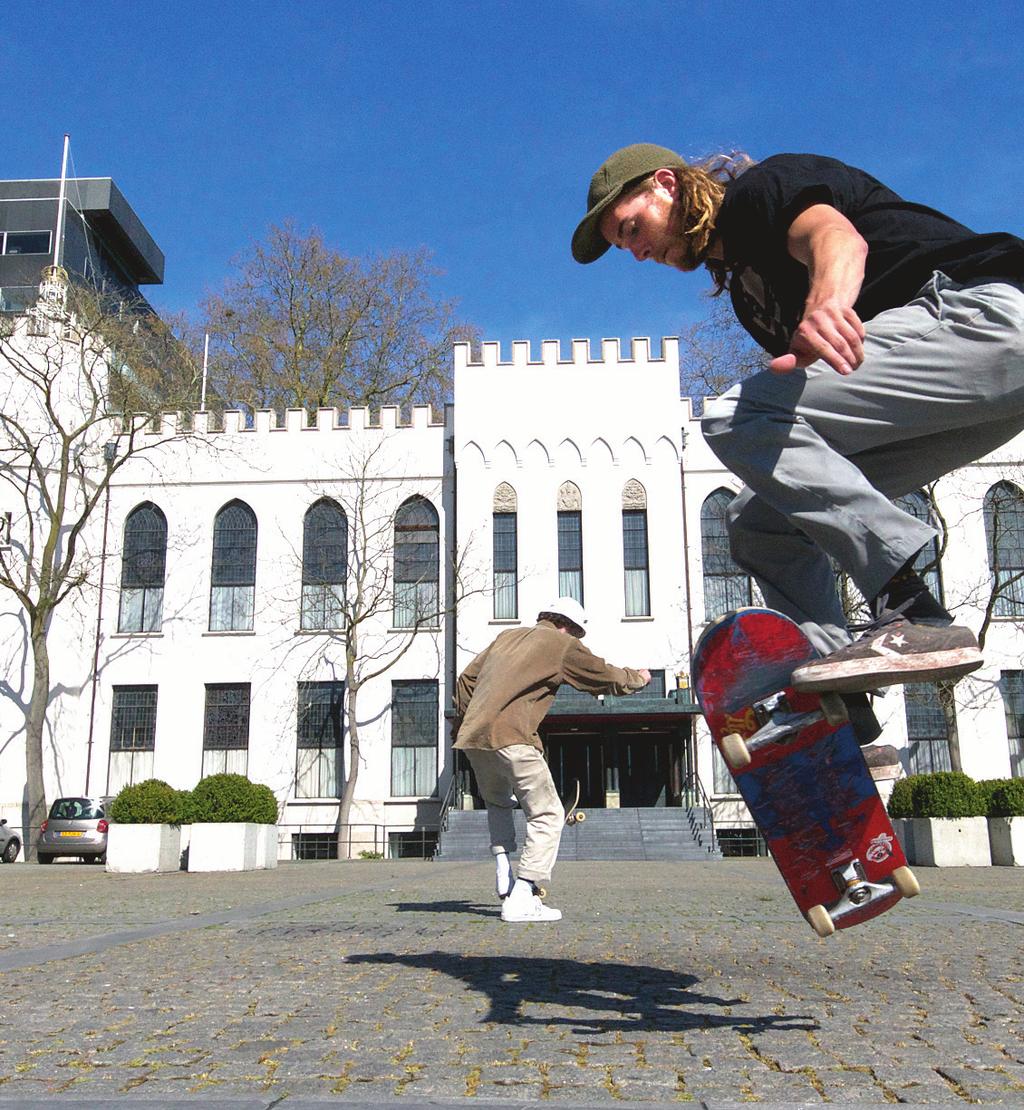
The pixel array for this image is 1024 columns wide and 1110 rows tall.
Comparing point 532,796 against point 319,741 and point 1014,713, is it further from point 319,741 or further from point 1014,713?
point 1014,713

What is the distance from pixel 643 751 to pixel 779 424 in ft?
92.7

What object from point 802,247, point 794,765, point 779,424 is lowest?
point 794,765

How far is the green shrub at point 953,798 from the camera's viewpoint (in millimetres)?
18062

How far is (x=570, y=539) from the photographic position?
3183 centimetres

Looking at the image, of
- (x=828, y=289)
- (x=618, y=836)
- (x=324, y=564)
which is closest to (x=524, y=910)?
(x=828, y=289)

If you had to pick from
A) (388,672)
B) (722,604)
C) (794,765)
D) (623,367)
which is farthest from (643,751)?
(794,765)

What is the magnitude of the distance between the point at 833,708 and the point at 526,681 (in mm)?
4340

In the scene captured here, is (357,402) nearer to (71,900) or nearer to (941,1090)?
(71,900)

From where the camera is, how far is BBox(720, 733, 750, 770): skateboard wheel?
2.68 metres

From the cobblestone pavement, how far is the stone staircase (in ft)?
60.3

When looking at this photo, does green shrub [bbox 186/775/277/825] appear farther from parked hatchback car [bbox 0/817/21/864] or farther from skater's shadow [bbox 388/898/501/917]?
skater's shadow [bbox 388/898/501/917]

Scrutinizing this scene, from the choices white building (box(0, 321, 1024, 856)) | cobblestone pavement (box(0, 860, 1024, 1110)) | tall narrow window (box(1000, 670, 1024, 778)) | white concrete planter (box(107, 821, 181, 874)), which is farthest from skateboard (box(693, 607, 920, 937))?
tall narrow window (box(1000, 670, 1024, 778))

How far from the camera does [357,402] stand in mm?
40188

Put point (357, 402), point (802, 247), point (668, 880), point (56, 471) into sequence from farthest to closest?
point (357, 402) → point (56, 471) → point (668, 880) → point (802, 247)
